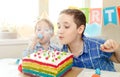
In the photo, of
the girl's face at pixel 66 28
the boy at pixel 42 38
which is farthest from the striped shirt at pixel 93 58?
the boy at pixel 42 38

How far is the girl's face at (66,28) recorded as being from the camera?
1.12m

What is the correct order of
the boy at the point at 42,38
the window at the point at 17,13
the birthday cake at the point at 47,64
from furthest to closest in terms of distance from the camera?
the window at the point at 17,13 → the boy at the point at 42,38 → the birthday cake at the point at 47,64


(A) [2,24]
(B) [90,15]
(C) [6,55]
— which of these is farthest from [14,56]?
(B) [90,15]

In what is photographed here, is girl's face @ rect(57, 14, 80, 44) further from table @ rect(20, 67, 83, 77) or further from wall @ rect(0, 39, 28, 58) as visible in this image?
wall @ rect(0, 39, 28, 58)

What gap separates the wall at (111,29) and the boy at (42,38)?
0.55 m

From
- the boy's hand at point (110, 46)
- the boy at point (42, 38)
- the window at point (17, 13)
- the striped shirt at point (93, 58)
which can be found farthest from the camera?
the window at point (17, 13)

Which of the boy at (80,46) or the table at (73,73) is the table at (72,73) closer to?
the table at (73,73)

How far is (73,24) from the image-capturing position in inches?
46.8

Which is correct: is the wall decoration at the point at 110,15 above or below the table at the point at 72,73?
above

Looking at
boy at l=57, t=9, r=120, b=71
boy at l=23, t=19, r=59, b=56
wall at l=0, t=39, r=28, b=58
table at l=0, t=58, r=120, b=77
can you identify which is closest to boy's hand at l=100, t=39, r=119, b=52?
boy at l=57, t=9, r=120, b=71

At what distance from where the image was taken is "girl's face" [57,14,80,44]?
3.67 feet

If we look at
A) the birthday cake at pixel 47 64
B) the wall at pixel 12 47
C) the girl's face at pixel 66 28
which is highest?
the girl's face at pixel 66 28

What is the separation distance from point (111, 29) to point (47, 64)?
3.62 feet

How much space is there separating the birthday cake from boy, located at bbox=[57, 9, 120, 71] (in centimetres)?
18
